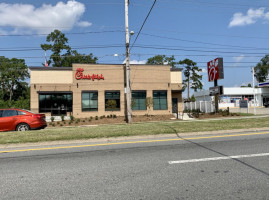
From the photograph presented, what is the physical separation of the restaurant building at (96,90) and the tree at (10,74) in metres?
36.1

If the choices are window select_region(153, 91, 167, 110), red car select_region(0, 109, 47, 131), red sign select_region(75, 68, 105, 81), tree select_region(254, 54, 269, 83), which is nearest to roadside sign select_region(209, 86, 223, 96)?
window select_region(153, 91, 167, 110)

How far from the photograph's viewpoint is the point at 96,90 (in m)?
23.8

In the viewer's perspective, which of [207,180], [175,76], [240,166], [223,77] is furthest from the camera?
[175,76]

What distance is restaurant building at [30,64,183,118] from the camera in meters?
22.9

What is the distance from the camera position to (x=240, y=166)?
449cm

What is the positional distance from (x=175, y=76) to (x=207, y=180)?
23270mm

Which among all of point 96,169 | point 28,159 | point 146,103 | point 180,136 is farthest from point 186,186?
point 146,103

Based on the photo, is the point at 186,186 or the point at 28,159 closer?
the point at 186,186

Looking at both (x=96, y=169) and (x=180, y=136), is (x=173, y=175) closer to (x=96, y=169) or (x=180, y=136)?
(x=96, y=169)

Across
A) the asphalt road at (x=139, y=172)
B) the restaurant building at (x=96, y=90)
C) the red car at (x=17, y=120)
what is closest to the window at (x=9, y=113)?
the red car at (x=17, y=120)

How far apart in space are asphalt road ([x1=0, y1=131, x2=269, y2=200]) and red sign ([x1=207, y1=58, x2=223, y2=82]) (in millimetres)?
17155

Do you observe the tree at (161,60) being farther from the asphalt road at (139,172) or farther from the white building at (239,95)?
the asphalt road at (139,172)

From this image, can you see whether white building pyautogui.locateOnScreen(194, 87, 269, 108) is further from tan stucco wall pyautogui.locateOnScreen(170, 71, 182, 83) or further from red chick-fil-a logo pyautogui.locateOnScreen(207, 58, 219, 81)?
red chick-fil-a logo pyautogui.locateOnScreen(207, 58, 219, 81)

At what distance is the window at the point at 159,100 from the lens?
25017mm
